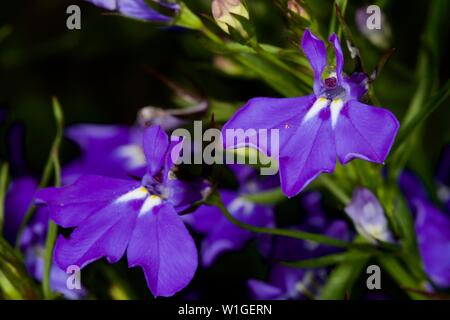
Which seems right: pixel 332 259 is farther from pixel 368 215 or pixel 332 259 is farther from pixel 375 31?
pixel 375 31

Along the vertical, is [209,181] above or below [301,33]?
below

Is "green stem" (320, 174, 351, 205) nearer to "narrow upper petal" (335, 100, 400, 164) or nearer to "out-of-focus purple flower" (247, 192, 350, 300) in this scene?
"out-of-focus purple flower" (247, 192, 350, 300)

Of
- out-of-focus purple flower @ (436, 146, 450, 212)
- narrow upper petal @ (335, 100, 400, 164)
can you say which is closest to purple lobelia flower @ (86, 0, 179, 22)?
narrow upper petal @ (335, 100, 400, 164)

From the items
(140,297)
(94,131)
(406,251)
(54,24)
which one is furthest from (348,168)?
(54,24)

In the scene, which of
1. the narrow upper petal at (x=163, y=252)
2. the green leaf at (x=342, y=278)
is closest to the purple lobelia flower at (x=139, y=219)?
the narrow upper petal at (x=163, y=252)

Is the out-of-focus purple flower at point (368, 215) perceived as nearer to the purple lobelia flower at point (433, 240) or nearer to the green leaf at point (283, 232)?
the green leaf at point (283, 232)
